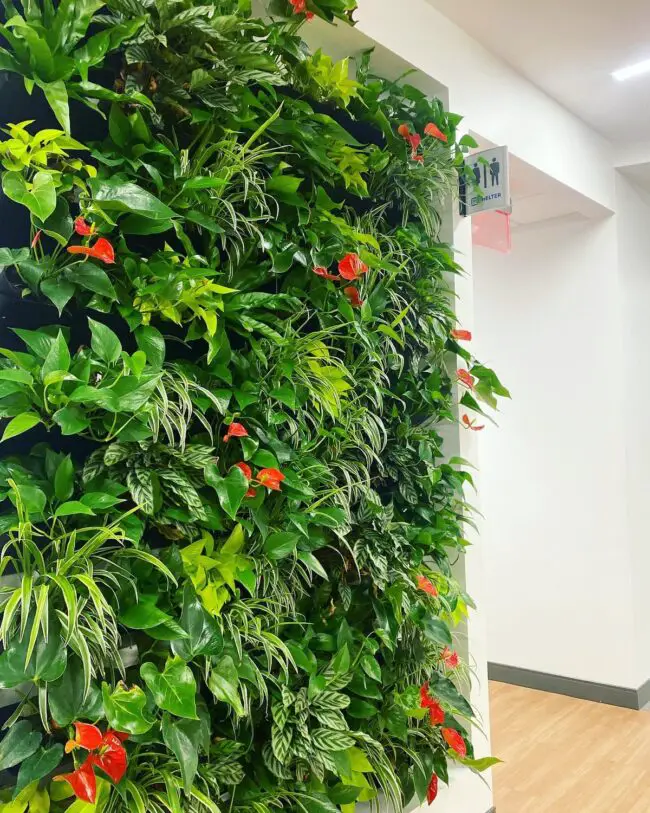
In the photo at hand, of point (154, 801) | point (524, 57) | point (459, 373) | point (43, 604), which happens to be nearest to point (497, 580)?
point (459, 373)

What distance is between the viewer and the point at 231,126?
1.62 metres

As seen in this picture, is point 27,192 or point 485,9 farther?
point 485,9

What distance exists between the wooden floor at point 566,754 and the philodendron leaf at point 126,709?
7.04 ft

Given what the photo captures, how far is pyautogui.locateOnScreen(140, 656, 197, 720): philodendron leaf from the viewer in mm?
1246

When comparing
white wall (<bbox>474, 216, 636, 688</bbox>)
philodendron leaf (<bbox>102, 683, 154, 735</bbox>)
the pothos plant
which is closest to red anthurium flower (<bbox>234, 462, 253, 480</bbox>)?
the pothos plant

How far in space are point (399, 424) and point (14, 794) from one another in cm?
140

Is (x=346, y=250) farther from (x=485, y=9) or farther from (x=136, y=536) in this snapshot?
(x=485, y=9)

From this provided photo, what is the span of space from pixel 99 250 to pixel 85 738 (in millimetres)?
837

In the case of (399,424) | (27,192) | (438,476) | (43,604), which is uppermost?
(27,192)

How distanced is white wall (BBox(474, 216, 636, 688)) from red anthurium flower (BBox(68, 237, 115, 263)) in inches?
130

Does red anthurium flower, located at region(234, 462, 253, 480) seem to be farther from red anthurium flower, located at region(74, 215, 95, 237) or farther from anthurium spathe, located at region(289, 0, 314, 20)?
anthurium spathe, located at region(289, 0, 314, 20)

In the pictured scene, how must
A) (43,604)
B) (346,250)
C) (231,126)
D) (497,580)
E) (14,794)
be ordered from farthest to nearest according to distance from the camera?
(497,580), (346,250), (231,126), (14,794), (43,604)

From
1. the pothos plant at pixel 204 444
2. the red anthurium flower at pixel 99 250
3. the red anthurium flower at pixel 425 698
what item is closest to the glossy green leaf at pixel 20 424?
the pothos plant at pixel 204 444

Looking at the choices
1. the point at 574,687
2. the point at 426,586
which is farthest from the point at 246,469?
the point at 574,687
